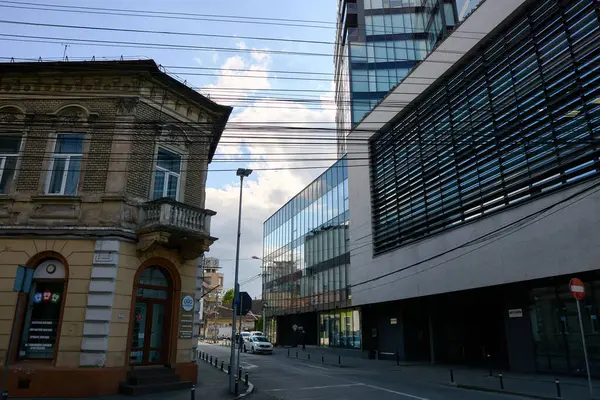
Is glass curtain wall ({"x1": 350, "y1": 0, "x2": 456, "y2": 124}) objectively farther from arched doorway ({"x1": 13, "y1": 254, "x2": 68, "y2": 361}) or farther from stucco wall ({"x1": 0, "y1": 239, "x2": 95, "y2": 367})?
arched doorway ({"x1": 13, "y1": 254, "x2": 68, "y2": 361})

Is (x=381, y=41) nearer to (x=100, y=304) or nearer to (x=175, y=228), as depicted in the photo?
(x=175, y=228)

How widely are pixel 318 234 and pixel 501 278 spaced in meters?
26.1

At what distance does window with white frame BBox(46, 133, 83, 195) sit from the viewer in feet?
47.2

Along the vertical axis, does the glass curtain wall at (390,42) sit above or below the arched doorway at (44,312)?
above

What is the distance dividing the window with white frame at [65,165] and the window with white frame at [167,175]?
2592mm

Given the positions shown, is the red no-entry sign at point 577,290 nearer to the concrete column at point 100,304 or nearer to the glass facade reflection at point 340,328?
the concrete column at point 100,304

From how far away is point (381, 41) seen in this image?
48.4 metres

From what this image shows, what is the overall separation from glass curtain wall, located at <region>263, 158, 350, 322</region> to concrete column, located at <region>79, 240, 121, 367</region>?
2063 centimetres

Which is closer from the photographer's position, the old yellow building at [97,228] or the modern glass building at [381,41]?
the old yellow building at [97,228]

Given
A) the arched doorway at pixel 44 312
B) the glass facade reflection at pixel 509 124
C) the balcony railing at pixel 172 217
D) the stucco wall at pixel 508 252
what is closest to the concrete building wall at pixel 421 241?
the stucco wall at pixel 508 252

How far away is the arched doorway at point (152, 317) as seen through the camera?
45.8ft

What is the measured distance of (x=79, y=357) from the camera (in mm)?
12367

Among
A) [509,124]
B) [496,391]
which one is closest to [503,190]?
[509,124]

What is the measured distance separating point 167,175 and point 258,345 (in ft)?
89.0
